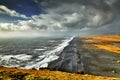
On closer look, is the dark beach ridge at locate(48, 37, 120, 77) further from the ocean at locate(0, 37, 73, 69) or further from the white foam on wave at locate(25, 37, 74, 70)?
the ocean at locate(0, 37, 73, 69)

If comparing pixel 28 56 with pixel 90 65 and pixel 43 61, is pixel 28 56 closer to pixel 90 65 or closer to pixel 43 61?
pixel 43 61

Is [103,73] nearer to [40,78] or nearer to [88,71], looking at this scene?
[88,71]

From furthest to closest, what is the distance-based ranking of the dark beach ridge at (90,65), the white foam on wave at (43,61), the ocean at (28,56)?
1. the ocean at (28,56)
2. the white foam on wave at (43,61)
3. the dark beach ridge at (90,65)

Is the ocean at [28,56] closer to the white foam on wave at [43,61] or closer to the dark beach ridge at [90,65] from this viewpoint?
the white foam on wave at [43,61]

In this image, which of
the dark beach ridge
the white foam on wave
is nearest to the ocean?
the white foam on wave

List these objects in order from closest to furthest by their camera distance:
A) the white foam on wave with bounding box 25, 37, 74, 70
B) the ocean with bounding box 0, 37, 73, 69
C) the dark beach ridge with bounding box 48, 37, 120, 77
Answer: the dark beach ridge with bounding box 48, 37, 120, 77 < the white foam on wave with bounding box 25, 37, 74, 70 < the ocean with bounding box 0, 37, 73, 69

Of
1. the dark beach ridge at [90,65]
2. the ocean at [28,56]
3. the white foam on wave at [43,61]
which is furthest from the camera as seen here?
the ocean at [28,56]

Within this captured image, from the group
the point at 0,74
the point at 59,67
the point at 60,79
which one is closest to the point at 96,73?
the point at 59,67

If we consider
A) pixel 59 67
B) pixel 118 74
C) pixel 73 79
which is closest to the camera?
pixel 73 79

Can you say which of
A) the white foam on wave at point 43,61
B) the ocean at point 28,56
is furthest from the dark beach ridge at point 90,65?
the ocean at point 28,56

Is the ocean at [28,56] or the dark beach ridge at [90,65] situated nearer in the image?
the dark beach ridge at [90,65]

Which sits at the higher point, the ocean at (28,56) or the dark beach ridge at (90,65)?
the ocean at (28,56)
